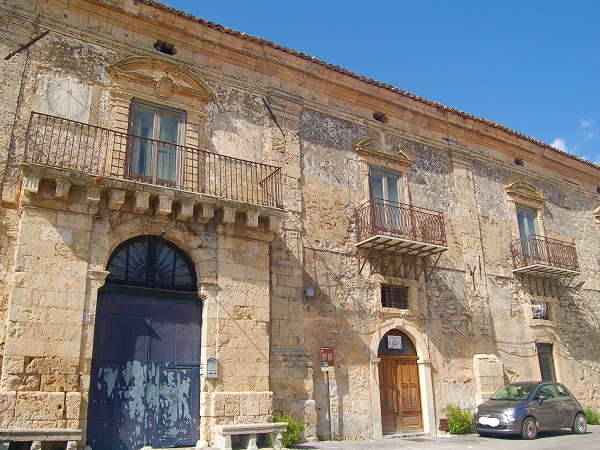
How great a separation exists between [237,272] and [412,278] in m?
4.52

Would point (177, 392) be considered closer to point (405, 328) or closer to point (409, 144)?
point (405, 328)

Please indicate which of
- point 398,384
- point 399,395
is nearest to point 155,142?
point 398,384

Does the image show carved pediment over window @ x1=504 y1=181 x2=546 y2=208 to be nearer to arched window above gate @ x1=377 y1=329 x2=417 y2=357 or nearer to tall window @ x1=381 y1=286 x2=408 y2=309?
tall window @ x1=381 y1=286 x2=408 y2=309

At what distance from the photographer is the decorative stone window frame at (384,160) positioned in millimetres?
12922

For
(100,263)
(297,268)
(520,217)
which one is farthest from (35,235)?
(520,217)

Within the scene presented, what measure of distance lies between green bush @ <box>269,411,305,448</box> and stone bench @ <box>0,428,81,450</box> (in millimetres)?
3095

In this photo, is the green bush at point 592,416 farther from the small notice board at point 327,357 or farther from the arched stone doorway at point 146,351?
the arched stone doorway at point 146,351

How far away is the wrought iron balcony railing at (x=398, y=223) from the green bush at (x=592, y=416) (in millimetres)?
6294

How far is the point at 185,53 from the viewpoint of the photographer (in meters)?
11.3

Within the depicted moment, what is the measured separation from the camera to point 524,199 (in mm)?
15820

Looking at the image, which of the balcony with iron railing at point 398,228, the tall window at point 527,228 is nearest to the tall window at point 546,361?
the tall window at point 527,228

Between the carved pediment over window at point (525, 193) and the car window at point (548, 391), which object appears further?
the carved pediment over window at point (525, 193)

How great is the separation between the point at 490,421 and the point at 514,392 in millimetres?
1027

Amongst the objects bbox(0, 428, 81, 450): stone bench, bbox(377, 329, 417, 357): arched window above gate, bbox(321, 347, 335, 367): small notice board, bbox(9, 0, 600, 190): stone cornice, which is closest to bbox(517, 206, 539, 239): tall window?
bbox(9, 0, 600, 190): stone cornice
